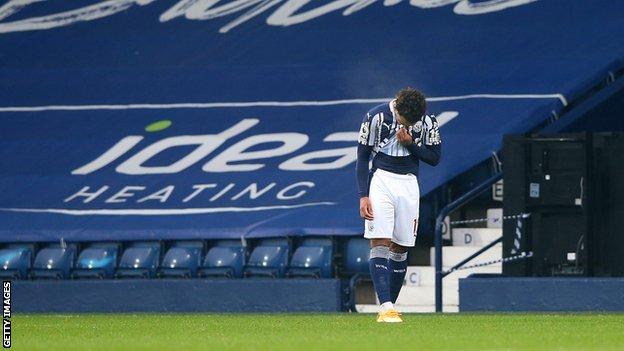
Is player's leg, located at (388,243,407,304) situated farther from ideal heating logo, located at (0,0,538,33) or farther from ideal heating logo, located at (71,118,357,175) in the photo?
ideal heating logo, located at (0,0,538,33)

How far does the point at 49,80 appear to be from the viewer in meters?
19.4

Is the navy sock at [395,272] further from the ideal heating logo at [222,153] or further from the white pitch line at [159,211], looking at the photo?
the ideal heating logo at [222,153]

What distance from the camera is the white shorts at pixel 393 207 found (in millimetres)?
11297

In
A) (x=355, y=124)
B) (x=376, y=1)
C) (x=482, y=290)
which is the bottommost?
(x=482, y=290)

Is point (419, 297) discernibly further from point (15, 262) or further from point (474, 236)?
point (15, 262)

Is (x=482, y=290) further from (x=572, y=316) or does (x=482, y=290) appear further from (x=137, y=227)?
(x=137, y=227)

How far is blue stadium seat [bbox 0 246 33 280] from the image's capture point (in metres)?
16.9

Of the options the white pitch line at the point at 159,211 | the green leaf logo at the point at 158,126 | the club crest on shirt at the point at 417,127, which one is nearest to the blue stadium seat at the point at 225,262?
the white pitch line at the point at 159,211

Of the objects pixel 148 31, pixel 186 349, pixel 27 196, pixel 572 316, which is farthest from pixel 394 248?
pixel 148 31

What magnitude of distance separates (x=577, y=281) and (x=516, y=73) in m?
3.64

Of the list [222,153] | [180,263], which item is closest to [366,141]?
[180,263]

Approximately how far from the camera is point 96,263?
55.0 feet

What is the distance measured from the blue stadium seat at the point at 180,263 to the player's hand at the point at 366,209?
5307 mm

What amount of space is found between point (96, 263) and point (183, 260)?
2.99 feet
